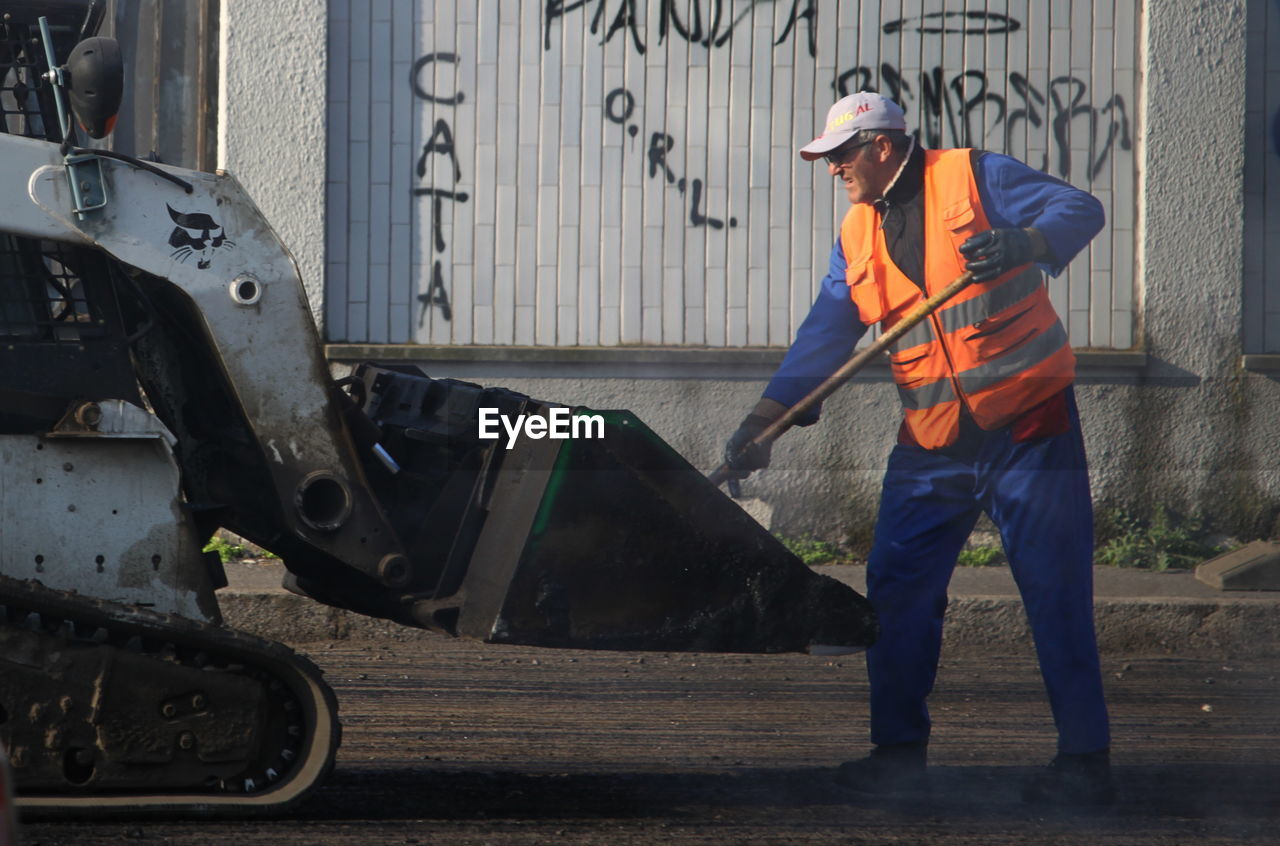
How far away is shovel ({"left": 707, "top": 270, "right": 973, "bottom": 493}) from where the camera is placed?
4.41 meters

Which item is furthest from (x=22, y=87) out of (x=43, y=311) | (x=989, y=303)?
(x=989, y=303)

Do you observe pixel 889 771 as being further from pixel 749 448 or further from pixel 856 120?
pixel 856 120

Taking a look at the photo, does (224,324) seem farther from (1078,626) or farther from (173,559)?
(1078,626)

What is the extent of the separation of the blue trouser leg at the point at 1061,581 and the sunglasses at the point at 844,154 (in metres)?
1.03

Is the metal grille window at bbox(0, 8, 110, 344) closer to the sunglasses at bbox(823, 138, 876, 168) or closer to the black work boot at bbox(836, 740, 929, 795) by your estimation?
the sunglasses at bbox(823, 138, 876, 168)

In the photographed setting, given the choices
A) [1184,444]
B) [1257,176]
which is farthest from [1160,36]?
[1184,444]

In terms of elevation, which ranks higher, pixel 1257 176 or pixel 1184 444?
pixel 1257 176

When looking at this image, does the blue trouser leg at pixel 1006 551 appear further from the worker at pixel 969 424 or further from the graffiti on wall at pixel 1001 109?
the graffiti on wall at pixel 1001 109

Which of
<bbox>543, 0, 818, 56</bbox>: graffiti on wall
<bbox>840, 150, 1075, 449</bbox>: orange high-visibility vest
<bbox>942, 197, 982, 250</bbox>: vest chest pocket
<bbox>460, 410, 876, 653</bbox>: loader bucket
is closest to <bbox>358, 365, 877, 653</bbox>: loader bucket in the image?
<bbox>460, 410, 876, 653</bbox>: loader bucket

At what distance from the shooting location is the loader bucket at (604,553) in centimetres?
402

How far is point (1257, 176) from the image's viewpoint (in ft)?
27.7

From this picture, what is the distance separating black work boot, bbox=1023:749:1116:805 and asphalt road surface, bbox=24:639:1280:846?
0.18 feet

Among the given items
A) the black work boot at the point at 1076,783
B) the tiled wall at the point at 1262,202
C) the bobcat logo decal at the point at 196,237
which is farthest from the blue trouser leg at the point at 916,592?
the tiled wall at the point at 1262,202

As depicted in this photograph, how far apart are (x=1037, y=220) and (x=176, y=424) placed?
251cm
